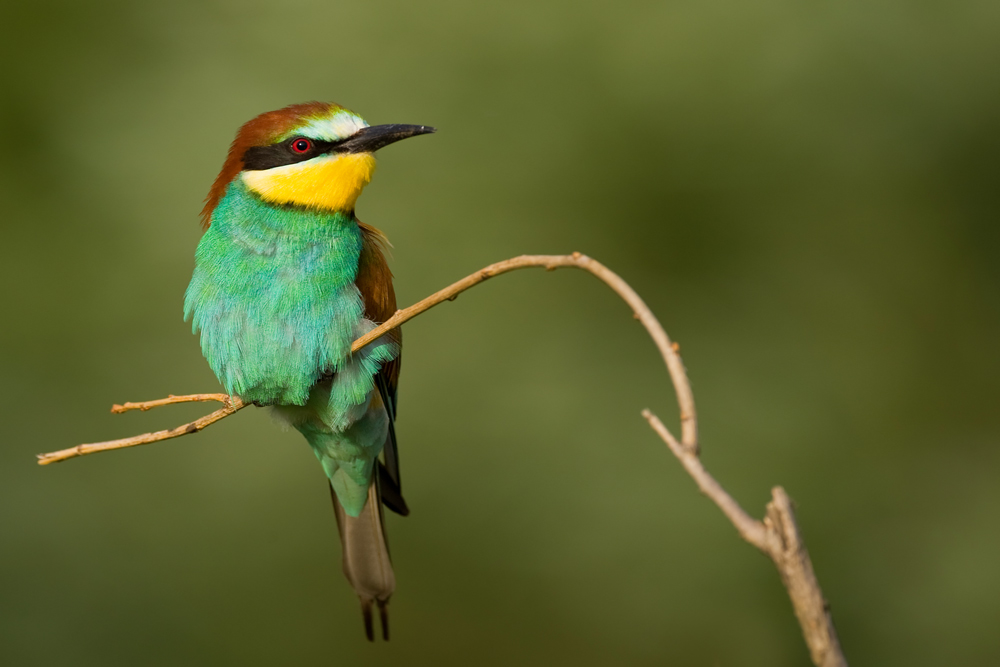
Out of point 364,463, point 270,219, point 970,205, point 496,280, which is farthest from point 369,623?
point 970,205

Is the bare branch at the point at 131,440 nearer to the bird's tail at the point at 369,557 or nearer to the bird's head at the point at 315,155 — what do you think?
the bird's head at the point at 315,155

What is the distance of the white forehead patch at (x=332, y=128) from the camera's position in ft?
5.42

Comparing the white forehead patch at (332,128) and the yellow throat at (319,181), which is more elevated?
the white forehead patch at (332,128)

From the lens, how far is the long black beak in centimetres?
163

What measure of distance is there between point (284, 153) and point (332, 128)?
101mm

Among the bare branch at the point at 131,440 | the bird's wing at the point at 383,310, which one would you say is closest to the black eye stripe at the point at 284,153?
the bird's wing at the point at 383,310

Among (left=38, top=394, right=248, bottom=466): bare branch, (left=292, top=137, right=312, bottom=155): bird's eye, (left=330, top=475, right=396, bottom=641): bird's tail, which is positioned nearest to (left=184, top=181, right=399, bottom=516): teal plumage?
(left=292, top=137, right=312, bottom=155): bird's eye

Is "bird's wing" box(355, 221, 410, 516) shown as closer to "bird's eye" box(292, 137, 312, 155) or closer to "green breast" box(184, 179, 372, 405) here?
"green breast" box(184, 179, 372, 405)

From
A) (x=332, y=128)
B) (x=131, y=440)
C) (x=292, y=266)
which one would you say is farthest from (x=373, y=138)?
(x=131, y=440)

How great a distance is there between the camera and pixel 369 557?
2.03 m

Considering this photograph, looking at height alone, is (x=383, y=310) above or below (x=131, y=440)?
above

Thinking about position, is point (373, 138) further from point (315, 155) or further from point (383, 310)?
point (383, 310)

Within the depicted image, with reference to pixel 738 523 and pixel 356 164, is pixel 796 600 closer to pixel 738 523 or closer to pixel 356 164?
pixel 738 523

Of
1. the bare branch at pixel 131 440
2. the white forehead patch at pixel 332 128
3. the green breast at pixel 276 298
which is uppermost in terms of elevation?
the white forehead patch at pixel 332 128
